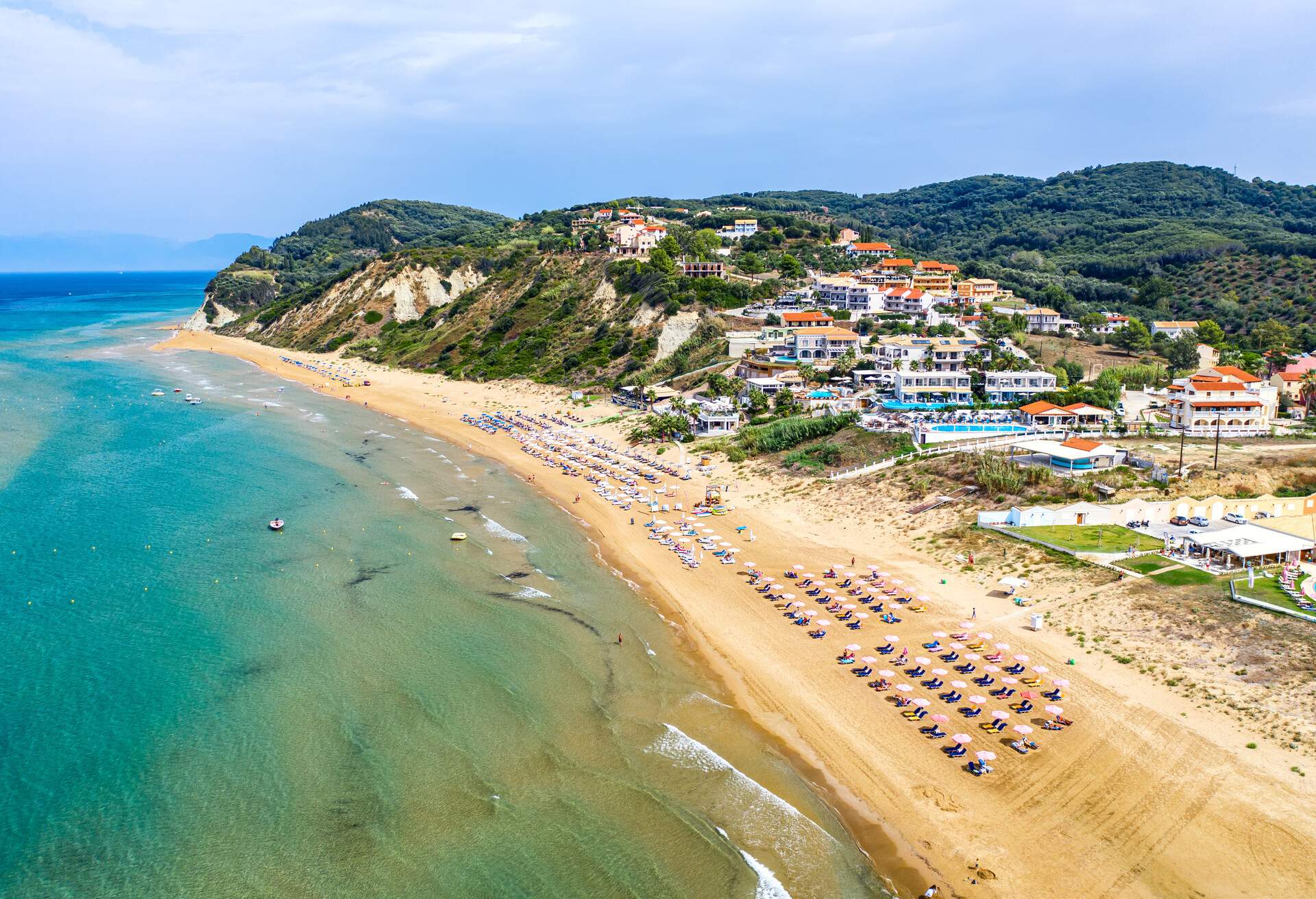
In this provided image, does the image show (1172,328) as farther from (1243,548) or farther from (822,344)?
(1243,548)

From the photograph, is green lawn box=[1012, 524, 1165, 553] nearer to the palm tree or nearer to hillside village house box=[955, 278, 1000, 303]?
the palm tree

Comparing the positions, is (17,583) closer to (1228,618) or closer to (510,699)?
(510,699)

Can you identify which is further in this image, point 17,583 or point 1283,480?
point 1283,480

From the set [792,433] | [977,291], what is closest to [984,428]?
[792,433]

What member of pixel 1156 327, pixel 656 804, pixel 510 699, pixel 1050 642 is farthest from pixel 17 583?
pixel 1156 327

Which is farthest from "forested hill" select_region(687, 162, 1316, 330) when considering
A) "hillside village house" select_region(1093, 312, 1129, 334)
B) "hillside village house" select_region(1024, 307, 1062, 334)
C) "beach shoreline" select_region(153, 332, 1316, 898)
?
"beach shoreline" select_region(153, 332, 1316, 898)

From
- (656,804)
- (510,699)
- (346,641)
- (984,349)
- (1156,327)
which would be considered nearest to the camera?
(656,804)
